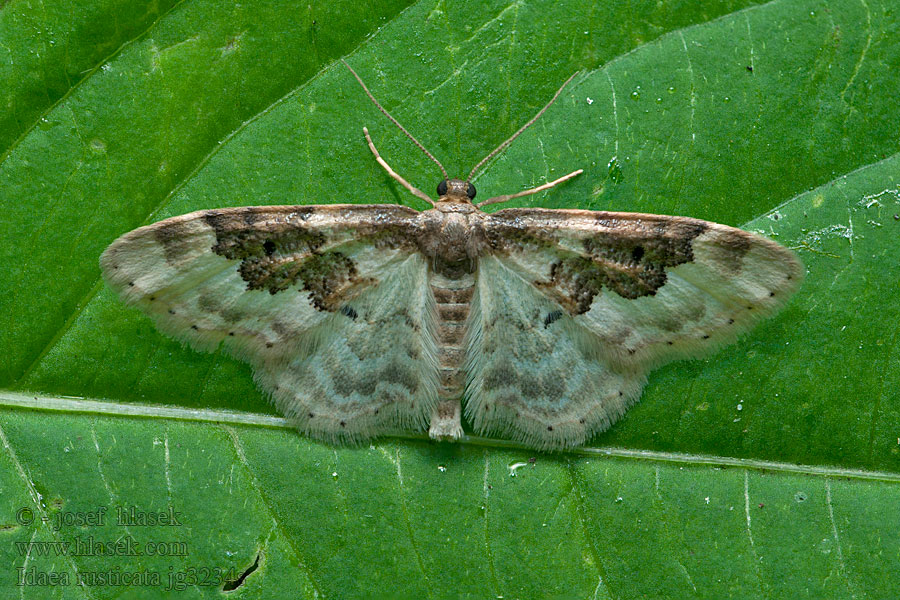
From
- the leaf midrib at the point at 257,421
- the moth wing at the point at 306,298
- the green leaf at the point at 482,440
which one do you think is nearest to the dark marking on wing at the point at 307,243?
the moth wing at the point at 306,298

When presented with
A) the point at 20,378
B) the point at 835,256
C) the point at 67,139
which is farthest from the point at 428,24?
the point at 20,378

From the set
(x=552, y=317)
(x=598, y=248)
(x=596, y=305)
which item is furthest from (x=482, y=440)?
(x=598, y=248)

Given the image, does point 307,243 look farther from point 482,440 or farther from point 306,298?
point 482,440

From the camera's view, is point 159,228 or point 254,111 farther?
point 254,111

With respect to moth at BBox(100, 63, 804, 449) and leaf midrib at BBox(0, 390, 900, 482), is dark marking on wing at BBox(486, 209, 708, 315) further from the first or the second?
leaf midrib at BBox(0, 390, 900, 482)

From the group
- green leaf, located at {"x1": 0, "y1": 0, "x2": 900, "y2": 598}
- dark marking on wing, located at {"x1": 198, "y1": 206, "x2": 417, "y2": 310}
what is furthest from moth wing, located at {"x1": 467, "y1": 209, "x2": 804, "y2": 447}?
dark marking on wing, located at {"x1": 198, "y1": 206, "x2": 417, "y2": 310}

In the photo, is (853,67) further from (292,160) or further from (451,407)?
(292,160)
